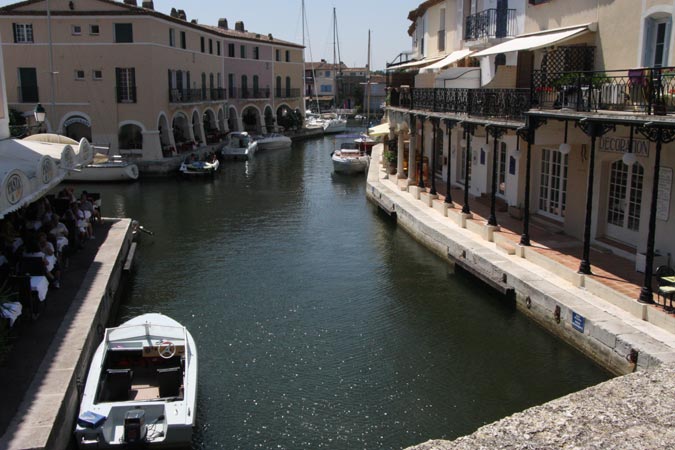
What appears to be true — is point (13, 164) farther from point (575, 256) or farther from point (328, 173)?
point (328, 173)

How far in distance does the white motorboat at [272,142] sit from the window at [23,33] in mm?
19926

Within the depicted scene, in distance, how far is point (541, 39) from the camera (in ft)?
61.6

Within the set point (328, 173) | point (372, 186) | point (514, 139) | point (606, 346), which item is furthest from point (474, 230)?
point (328, 173)

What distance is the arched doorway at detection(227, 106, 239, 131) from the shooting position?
2381 inches

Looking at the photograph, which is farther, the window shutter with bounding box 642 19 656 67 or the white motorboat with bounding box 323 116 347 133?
the white motorboat with bounding box 323 116 347 133

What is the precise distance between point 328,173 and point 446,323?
28.5 m

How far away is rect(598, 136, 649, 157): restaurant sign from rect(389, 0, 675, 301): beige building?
0.08ft

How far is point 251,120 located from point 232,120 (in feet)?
18.5

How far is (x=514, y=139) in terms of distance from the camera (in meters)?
23.0

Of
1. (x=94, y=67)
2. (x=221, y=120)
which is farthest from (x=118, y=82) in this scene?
(x=221, y=120)

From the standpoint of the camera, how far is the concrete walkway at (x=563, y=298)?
11.9 meters

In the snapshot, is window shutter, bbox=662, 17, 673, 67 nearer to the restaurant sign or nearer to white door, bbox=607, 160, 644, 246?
the restaurant sign

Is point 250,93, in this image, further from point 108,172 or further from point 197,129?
point 108,172

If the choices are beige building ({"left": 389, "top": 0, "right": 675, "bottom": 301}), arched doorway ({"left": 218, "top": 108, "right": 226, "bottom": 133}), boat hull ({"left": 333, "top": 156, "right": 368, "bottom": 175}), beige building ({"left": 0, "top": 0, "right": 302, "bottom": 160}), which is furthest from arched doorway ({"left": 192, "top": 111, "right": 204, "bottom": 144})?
beige building ({"left": 389, "top": 0, "right": 675, "bottom": 301})
